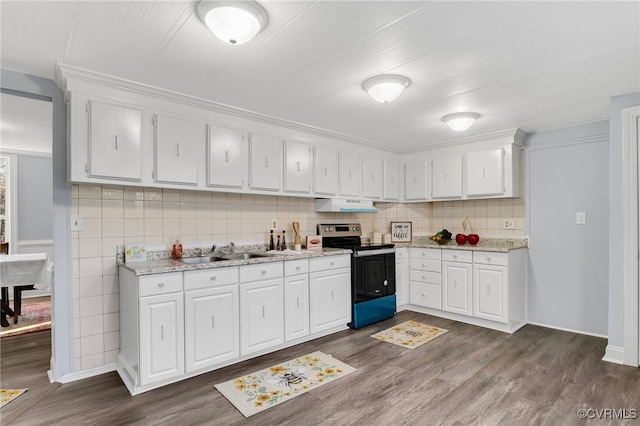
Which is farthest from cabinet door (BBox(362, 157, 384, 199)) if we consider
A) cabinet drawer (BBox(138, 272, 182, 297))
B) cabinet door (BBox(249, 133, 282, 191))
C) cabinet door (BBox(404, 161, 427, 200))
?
cabinet drawer (BBox(138, 272, 182, 297))

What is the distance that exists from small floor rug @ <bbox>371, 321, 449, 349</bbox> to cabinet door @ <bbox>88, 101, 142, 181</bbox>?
2751 millimetres

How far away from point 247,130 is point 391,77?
1.50 metres

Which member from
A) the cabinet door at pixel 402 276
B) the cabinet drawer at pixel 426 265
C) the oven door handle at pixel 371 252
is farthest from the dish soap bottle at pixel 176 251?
the cabinet drawer at pixel 426 265

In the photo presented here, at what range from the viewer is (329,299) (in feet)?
12.0

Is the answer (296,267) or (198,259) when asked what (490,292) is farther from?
(198,259)

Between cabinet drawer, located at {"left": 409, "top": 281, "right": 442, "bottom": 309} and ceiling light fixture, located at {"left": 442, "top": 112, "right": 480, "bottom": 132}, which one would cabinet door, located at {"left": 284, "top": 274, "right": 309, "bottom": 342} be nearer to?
cabinet drawer, located at {"left": 409, "top": 281, "right": 442, "bottom": 309}

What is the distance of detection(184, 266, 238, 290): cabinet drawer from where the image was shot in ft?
8.61

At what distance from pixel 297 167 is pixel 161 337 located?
2.07 m

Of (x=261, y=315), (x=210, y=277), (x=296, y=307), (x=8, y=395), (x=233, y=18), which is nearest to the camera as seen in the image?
(x=233, y=18)

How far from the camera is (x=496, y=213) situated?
446cm

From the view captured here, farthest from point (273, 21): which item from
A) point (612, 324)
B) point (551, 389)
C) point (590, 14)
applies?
point (612, 324)

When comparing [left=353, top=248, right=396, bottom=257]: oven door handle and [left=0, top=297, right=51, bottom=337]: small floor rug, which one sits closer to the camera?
[left=0, top=297, right=51, bottom=337]: small floor rug

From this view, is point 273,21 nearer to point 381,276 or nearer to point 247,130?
point 247,130

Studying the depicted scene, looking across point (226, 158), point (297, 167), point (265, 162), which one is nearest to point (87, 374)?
point (226, 158)
